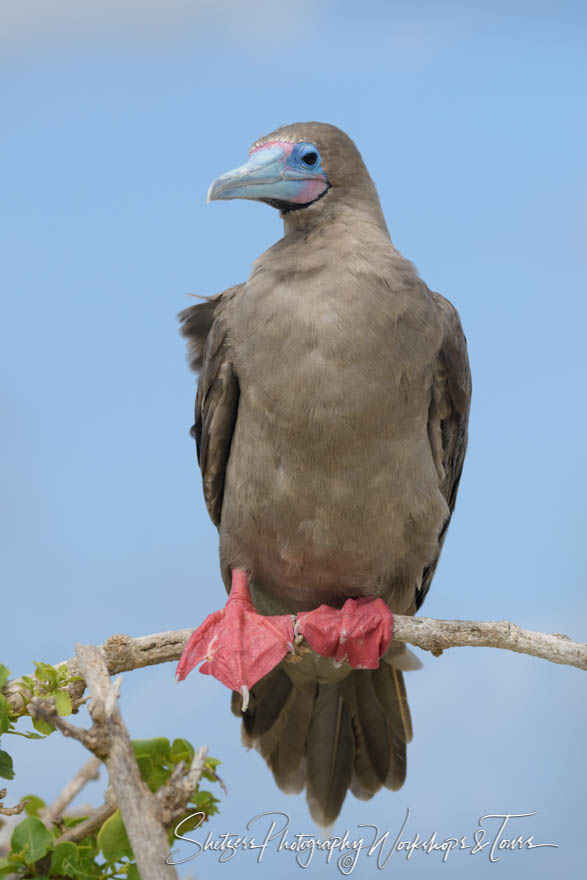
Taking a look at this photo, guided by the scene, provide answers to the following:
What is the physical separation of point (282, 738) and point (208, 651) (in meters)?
0.92

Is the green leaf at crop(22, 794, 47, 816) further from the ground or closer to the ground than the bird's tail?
further from the ground

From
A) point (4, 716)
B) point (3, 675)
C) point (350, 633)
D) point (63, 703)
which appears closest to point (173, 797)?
point (63, 703)

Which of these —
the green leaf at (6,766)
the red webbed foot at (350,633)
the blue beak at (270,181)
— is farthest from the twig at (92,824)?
the blue beak at (270,181)

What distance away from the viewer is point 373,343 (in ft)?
15.5

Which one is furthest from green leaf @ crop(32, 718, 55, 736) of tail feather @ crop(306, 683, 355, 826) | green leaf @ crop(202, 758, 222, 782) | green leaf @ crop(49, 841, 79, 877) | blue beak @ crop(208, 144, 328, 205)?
blue beak @ crop(208, 144, 328, 205)

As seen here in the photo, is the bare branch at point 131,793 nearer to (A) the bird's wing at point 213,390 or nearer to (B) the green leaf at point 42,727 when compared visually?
(B) the green leaf at point 42,727

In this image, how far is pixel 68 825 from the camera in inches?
177

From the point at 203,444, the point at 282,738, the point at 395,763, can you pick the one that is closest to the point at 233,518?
the point at 203,444

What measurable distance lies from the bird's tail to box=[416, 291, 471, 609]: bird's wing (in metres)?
0.66

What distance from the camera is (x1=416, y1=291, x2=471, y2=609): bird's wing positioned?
16.8 ft

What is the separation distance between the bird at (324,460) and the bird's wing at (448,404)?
0.01 meters

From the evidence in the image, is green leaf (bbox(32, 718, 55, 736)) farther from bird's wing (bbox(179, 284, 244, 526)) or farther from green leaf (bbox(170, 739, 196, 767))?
bird's wing (bbox(179, 284, 244, 526))

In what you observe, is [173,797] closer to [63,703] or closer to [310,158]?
[63,703]

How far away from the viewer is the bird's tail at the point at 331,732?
5473 millimetres
